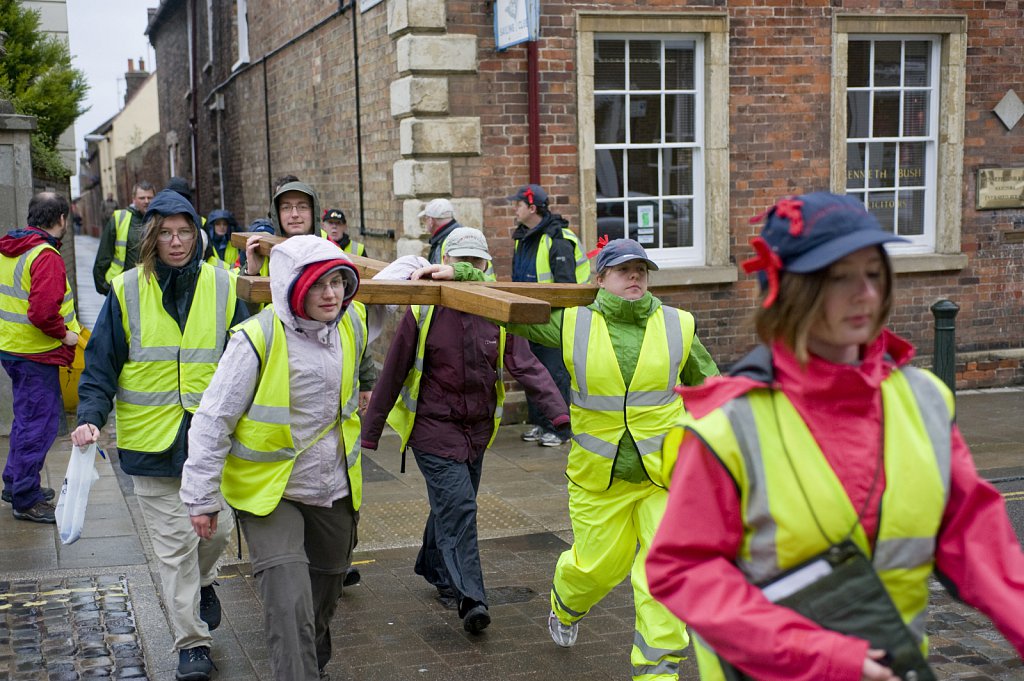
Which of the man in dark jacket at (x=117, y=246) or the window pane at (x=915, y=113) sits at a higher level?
the window pane at (x=915, y=113)

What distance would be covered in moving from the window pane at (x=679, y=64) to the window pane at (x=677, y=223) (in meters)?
1.04

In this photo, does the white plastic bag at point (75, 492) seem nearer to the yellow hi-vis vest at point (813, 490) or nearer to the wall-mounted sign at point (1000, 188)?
the yellow hi-vis vest at point (813, 490)

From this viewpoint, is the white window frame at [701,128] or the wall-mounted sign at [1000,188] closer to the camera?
the white window frame at [701,128]

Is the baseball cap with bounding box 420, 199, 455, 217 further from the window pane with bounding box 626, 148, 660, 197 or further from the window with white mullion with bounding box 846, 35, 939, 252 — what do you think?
the window with white mullion with bounding box 846, 35, 939, 252

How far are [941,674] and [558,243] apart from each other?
5355 mm

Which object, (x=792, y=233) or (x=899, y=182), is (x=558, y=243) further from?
(x=792, y=233)

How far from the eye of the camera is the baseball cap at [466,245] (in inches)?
259

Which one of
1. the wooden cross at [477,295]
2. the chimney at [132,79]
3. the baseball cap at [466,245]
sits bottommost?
the wooden cross at [477,295]

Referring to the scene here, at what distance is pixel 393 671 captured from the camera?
5.32m

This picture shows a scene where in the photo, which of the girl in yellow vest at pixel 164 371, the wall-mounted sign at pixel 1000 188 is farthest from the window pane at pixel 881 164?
the girl in yellow vest at pixel 164 371

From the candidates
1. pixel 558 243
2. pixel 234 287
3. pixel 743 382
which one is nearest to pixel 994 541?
pixel 743 382

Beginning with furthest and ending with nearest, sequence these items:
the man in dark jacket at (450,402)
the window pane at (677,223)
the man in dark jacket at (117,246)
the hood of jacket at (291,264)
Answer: the window pane at (677,223)
the man in dark jacket at (117,246)
the man in dark jacket at (450,402)
the hood of jacket at (291,264)

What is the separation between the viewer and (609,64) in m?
11.2

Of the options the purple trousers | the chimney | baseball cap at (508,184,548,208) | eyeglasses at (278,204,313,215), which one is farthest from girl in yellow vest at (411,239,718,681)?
the chimney
